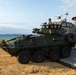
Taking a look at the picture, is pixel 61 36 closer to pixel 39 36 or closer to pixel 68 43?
pixel 68 43

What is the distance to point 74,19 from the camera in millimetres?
32031

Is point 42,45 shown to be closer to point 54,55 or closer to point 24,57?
point 54,55

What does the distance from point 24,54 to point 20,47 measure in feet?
1.80

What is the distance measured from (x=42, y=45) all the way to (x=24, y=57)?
4.89 feet

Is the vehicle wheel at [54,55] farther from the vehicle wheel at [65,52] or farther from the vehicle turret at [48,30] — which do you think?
the vehicle turret at [48,30]

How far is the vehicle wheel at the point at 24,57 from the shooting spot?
13.3 m

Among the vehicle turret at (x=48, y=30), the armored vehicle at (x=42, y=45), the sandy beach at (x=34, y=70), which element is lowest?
the sandy beach at (x=34, y=70)

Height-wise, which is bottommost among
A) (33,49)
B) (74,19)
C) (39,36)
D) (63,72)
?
(63,72)

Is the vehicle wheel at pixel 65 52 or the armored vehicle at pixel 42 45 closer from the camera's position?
the armored vehicle at pixel 42 45

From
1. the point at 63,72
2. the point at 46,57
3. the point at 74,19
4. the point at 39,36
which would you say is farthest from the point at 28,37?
the point at 74,19

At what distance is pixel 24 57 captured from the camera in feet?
43.9

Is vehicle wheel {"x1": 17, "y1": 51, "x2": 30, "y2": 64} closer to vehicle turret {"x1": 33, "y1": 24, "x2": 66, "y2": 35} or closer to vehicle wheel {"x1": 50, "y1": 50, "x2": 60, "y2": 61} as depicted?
vehicle wheel {"x1": 50, "y1": 50, "x2": 60, "y2": 61}

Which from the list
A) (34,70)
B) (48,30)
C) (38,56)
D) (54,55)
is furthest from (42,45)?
(34,70)

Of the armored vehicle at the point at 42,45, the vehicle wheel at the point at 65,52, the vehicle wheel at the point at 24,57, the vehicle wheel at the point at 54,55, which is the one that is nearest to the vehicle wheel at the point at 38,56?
the armored vehicle at the point at 42,45
